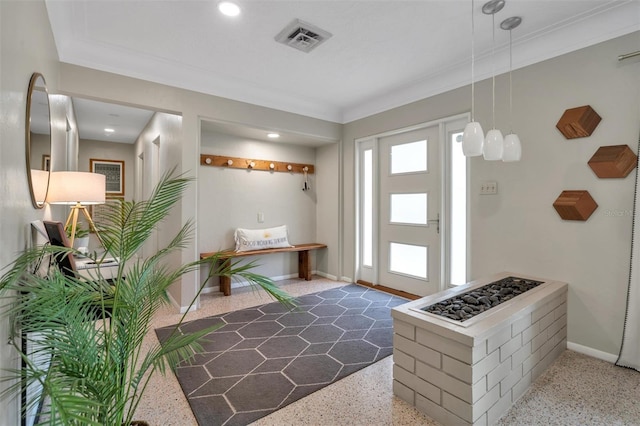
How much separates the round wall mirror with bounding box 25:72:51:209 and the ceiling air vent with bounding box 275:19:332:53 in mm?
1687

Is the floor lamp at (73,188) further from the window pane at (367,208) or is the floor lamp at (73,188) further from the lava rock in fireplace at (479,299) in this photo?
the window pane at (367,208)

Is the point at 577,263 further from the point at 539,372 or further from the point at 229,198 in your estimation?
the point at 229,198

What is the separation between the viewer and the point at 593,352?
234 centimetres

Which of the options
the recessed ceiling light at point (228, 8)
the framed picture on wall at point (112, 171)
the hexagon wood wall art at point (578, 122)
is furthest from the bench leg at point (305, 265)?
the framed picture on wall at point (112, 171)

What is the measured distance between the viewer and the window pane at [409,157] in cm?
367

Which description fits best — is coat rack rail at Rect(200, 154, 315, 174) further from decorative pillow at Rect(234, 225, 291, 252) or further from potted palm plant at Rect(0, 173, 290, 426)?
potted palm plant at Rect(0, 173, 290, 426)

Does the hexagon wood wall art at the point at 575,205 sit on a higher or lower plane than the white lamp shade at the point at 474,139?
lower

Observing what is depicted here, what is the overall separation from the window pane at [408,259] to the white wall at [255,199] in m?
1.54

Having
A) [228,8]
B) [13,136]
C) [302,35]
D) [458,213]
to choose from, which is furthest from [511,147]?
[13,136]

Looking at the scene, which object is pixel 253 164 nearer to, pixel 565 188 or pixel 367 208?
pixel 367 208

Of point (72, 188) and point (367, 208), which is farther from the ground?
point (72, 188)

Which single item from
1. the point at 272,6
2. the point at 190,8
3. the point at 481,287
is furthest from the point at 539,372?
the point at 190,8

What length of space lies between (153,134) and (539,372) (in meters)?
5.26

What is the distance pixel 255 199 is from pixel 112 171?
4.01m
